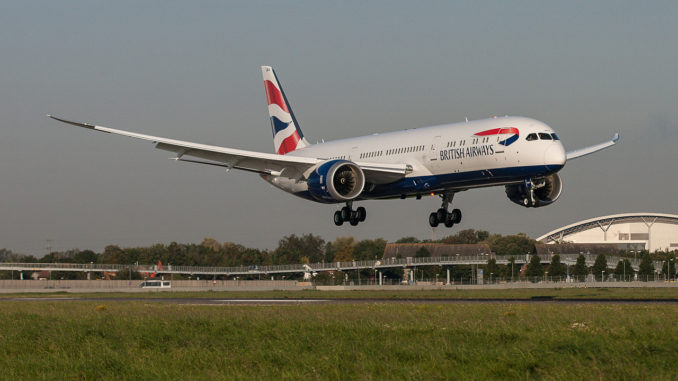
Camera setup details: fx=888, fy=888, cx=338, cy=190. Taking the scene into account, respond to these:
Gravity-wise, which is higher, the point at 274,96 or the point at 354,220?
the point at 274,96

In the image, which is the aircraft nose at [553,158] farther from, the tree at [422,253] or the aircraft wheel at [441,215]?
the tree at [422,253]

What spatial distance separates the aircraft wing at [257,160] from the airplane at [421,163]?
0.19 feet

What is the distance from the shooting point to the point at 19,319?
136 feet

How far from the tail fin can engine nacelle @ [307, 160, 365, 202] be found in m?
14.1

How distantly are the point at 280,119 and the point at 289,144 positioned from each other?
2.61 meters

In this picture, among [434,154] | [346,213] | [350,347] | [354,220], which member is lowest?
[350,347]

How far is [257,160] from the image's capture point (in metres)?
55.8

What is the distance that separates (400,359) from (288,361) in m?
3.19

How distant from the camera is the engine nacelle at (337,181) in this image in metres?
52.0

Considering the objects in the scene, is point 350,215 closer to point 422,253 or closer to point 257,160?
point 257,160

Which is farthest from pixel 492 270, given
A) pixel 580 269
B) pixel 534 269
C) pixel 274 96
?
pixel 274 96

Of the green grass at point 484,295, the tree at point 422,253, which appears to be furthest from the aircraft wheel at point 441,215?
the tree at point 422,253

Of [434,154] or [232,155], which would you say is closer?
[434,154]

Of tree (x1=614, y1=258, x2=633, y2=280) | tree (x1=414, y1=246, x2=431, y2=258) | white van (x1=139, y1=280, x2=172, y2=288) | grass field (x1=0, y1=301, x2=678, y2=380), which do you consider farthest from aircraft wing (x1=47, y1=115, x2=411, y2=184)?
tree (x1=414, y1=246, x2=431, y2=258)
